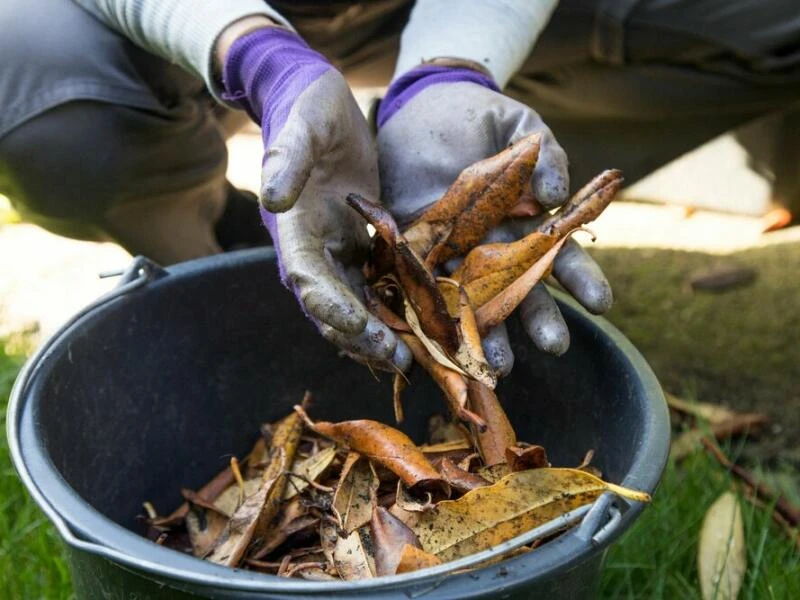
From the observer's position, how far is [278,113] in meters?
1.03

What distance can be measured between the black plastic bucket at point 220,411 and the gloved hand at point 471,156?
0.08m

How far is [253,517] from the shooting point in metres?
1.04

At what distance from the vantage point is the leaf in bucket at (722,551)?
1.18m

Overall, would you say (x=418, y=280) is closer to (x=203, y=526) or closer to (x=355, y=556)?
(x=355, y=556)

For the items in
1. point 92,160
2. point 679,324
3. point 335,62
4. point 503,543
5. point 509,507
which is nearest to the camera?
point 503,543

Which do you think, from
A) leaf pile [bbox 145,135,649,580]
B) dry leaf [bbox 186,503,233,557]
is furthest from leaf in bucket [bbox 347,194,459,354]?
dry leaf [bbox 186,503,233,557]

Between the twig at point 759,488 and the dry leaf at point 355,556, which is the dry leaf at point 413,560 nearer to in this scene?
the dry leaf at point 355,556

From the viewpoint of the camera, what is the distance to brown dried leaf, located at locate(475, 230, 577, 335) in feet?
3.17

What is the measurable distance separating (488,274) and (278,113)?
268 millimetres

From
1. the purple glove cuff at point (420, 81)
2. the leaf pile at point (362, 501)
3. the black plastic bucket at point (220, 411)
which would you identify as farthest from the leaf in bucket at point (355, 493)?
the purple glove cuff at point (420, 81)

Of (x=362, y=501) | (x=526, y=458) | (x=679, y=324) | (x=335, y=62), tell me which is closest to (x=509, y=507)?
(x=526, y=458)

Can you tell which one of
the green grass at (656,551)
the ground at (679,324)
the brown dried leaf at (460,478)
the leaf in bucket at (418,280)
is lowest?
the ground at (679,324)

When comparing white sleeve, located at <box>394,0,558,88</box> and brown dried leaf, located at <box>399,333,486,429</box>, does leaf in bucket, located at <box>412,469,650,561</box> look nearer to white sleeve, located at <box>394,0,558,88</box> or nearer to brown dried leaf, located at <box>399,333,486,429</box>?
brown dried leaf, located at <box>399,333,486,429</box>

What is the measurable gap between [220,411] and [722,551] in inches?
25.2
